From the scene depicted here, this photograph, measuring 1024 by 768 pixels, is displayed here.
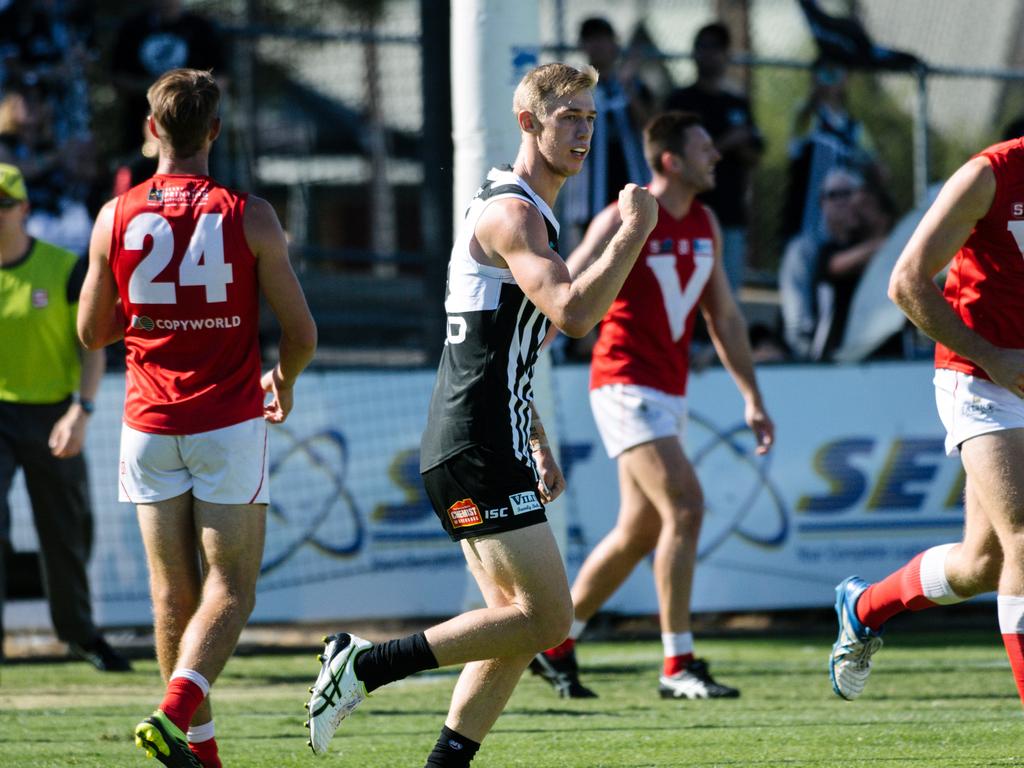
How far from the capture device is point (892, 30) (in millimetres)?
14344

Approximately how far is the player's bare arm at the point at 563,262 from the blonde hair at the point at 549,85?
374mm

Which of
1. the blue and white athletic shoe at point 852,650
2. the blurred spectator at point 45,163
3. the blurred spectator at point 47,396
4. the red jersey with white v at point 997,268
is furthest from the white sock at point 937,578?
the blurred spectator at point 45,163

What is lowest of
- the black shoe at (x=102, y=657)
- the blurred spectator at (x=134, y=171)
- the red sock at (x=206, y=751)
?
the black shoe at (x=102, y=657)

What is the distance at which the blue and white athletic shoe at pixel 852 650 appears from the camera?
6.02 meters

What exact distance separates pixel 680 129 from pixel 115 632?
15.8 feet

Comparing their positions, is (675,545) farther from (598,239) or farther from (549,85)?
(549,85)

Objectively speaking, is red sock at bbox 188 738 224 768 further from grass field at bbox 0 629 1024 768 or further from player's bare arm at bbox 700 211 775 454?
player's bare arm at bbox 700 211 775 454

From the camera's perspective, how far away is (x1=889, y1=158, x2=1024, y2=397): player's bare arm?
16.4ft

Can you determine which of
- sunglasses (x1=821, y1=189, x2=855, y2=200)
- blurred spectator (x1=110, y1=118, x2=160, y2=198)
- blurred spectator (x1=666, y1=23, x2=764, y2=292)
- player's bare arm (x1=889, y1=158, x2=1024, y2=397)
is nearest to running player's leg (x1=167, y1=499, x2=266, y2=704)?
player's bare arm (x1=889, y1=158, x2=1024, y2=397)

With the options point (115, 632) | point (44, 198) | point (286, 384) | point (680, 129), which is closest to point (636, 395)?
point (680, 129)

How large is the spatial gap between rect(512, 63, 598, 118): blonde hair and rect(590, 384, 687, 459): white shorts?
2.77 meters

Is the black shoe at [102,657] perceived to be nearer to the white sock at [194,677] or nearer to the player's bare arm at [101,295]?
the player's bare arm at [101,295]

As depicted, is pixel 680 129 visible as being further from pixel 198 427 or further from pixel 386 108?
pixel 386 108

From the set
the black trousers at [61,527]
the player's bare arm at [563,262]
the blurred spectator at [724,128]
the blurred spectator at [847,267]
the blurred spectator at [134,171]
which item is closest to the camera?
the player's bare arm at [563,262]
